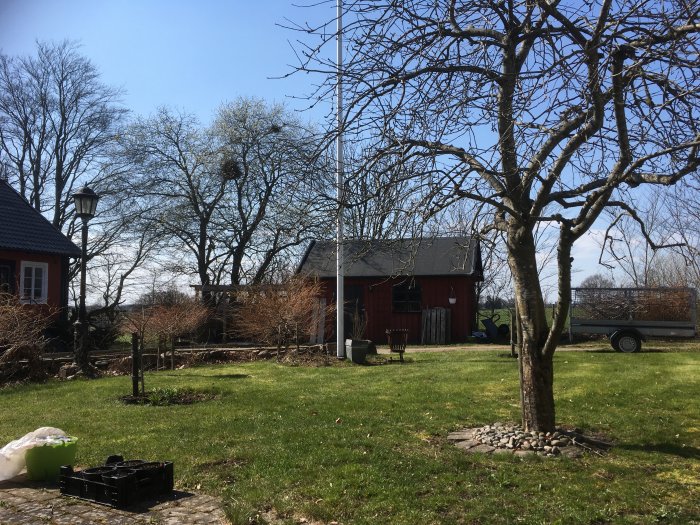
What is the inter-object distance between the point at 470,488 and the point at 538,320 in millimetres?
2346

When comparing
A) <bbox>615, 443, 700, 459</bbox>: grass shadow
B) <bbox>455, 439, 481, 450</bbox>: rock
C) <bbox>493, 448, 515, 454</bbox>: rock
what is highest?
<bbox>455, 439, 481, 450</bbox>: rock

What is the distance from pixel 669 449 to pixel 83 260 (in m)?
11.5

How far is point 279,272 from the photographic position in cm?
2289

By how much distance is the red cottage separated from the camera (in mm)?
21172

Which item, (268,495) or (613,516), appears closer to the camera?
(613,516)

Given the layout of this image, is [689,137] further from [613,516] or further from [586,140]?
[613,516]

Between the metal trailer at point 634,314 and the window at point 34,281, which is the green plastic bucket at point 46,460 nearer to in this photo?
the metal trailer at point 634,314

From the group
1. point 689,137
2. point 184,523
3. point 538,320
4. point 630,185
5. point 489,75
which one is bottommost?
point 184,523

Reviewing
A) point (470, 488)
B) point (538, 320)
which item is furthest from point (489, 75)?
point (470, 488)

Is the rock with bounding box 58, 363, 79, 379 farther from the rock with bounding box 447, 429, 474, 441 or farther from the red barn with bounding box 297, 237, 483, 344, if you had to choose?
the red barn with bounding box 297, 237, 483, 344

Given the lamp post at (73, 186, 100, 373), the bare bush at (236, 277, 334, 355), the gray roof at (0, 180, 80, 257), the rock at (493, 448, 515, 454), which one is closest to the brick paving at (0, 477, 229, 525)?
the rock at (493, 448, 515, 454)

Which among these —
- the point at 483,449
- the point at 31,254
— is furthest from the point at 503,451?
the point at 31,254

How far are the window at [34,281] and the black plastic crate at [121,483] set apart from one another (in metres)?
17.8

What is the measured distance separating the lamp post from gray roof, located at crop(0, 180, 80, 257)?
8538mm
